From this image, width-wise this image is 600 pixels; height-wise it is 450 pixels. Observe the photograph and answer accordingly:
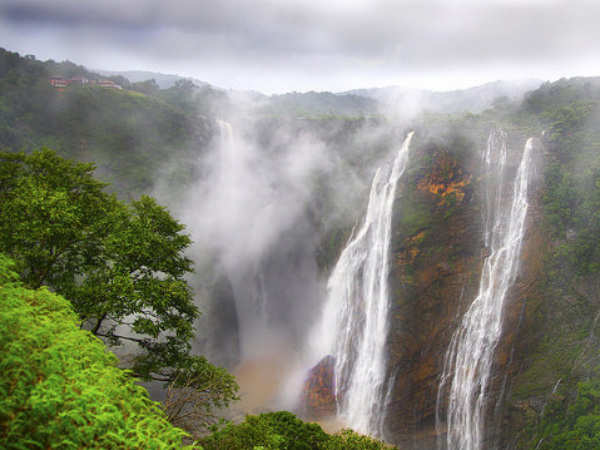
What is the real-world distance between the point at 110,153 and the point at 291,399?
28446 millimetres

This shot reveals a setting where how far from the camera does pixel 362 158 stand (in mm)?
33844

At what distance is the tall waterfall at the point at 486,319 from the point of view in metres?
18.6

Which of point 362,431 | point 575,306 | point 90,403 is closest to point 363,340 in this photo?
point 362,431

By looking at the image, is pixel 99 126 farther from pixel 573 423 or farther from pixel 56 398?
pixel 573 423

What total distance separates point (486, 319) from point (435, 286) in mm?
3228

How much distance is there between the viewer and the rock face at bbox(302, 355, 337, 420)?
75.5 ft

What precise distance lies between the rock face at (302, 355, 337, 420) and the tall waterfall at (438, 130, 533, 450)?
6705 millimetres

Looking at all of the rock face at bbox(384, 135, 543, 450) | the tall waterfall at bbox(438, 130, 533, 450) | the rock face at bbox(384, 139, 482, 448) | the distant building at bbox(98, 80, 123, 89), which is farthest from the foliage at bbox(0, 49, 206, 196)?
the tall waterfall at bbox(438, 130, 533, 450)

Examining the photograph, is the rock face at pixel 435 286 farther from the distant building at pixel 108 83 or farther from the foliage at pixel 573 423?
the distant building at pixel 108 83

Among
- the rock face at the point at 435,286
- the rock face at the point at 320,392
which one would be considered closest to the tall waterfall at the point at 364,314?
the rock face at the point at 320,392

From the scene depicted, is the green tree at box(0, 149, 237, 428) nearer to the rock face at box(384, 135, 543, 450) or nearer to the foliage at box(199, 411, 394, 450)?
the foliage at box(199, 411, 394, 450)

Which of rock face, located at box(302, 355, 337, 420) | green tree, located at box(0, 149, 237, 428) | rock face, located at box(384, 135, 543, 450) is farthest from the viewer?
rock face, located at box(302, 355, 337, 420)

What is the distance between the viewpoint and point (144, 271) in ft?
33.8

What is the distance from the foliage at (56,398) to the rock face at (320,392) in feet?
70.1
